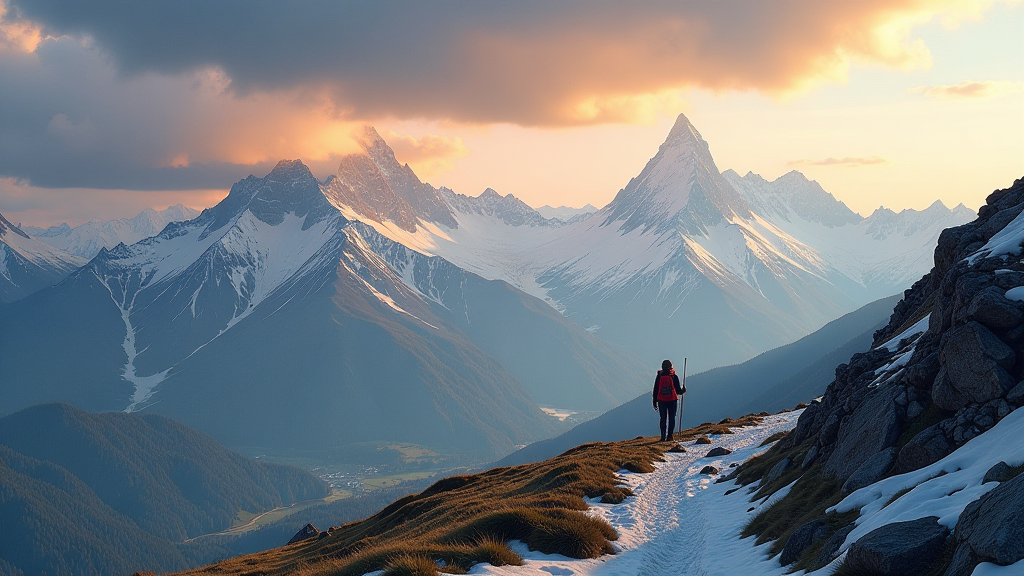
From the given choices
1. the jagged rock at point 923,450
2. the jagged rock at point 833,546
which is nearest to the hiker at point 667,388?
the jagged rock at point 923,450

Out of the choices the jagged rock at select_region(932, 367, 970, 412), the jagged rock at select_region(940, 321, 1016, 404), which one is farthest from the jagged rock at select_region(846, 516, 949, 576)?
the jagged rock at select_region(932, 367, 970, 412)

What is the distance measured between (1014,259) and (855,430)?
666cm

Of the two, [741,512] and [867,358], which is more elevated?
[867,358]

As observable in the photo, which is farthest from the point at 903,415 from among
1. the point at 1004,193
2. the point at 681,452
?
the point at 681,452

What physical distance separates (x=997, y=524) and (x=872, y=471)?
7681 millimetres

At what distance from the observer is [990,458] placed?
14.7 meters

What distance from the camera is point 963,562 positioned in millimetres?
11148

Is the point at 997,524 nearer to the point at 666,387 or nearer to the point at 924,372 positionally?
the point at 924,372

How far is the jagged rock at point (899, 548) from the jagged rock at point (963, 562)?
623 millimetres

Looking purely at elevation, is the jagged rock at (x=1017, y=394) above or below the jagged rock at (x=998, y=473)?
above

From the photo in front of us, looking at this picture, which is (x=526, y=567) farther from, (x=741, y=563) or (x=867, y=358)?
(x=867, y=358)

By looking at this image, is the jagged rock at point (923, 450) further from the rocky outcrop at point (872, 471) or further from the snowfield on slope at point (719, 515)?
the snowfield on slope at point (719, 515)

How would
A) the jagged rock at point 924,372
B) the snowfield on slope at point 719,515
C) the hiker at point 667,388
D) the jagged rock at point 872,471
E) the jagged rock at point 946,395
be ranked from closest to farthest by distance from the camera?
the snowfield on slope at point 719,515 < the jagged rock at point 946,395 < the jagged rock at point 872,471 < the jagged rock at point 924,372 < the hiker at point 667,388

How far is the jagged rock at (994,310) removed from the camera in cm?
1777
